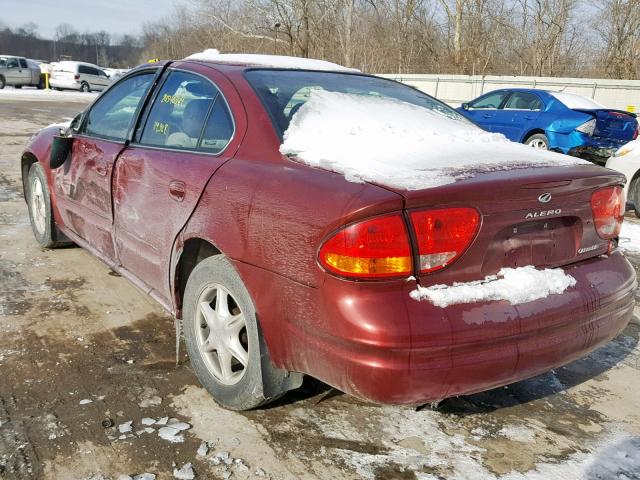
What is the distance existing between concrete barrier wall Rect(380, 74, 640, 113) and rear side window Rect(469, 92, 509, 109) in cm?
856

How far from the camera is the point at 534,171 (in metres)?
2.39

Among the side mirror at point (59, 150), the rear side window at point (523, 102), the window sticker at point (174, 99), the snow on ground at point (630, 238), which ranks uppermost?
the rear side window at point (523, 102)

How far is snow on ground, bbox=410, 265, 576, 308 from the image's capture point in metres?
2.09

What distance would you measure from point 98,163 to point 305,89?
1.44 meters

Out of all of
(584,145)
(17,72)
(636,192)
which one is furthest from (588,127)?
(17,72)

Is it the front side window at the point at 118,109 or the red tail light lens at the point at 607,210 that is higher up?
the front side window at the point at 118,109

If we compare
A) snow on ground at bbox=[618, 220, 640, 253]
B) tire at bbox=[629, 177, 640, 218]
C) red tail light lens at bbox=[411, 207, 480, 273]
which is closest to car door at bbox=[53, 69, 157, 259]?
red tail light lens at bbox=[411, 207, 480, 273]

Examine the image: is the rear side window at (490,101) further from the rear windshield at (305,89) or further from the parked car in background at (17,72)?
the parked car in background at (17,72)

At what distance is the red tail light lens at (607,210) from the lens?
2.58 metres

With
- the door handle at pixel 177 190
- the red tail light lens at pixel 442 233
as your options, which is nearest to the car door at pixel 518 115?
the door handle at pixel 177 190

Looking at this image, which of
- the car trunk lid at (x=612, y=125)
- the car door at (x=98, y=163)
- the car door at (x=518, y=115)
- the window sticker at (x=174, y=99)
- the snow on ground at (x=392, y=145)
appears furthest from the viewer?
the car door at (x=518, y=115)

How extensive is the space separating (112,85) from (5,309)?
1582 millimetres

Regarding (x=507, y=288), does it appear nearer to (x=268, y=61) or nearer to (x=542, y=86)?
(x=268, y=61)

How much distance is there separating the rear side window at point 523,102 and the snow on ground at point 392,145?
894cm
